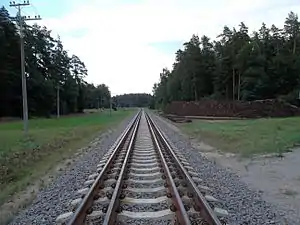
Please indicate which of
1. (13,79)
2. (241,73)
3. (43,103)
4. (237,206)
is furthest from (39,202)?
(241,73)

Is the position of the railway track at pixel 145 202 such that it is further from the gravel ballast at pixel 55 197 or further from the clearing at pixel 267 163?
the clearing at pixel 267 163

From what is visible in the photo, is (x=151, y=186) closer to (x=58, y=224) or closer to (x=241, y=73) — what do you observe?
(x=58, y=224)

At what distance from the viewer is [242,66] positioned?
89.5 m

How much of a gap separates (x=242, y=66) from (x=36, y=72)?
4089cm

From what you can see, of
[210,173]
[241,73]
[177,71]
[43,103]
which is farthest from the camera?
[177,71]

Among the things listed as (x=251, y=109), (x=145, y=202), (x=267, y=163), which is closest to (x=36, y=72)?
(x=251, y=109)

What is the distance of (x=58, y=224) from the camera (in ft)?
22.3

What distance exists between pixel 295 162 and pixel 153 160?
16.1 feet

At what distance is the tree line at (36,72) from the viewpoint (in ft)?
223

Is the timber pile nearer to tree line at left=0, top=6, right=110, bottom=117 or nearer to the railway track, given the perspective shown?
tree line at left=0, top=6, right=110, bottom=117

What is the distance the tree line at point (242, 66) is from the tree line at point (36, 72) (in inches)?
1159

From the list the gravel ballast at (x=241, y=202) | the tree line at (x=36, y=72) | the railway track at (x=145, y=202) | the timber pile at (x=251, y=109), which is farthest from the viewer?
the tree line at (x=36, y=72)

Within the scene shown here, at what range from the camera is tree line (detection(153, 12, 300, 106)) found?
275 feet

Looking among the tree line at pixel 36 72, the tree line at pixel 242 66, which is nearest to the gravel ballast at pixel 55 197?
the tree line at pixel 36 72
